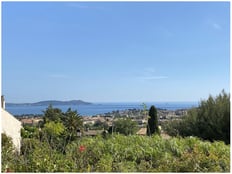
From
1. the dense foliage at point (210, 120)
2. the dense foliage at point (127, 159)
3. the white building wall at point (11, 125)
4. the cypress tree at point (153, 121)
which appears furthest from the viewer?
the white building wall at point (11, 125)

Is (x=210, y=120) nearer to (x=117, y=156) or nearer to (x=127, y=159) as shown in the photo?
(x=127, y=159)

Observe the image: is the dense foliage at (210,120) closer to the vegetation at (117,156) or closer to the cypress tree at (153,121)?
the cypress tree at (153,121)

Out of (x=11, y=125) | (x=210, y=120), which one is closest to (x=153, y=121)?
(x=210, y=120)

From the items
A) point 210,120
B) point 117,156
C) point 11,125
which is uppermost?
point 210,120

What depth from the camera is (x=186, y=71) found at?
5.40 meters

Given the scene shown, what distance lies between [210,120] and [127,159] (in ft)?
16.4

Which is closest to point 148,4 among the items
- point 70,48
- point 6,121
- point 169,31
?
A: point 169,31

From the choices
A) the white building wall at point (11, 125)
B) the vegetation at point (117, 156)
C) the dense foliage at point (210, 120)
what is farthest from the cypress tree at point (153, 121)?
the vegetation at point (117, 156)

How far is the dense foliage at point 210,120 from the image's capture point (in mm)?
8656

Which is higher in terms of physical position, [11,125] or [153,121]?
[153,121]

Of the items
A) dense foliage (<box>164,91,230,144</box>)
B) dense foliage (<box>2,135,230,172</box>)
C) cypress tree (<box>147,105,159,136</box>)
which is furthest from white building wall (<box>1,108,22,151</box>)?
dense foliage (<box>2,135,230,172</box>)

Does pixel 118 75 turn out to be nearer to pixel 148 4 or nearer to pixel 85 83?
pixel 85 83

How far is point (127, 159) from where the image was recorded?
15.0 feet

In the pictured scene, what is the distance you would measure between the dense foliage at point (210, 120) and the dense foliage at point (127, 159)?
3.53 meters
